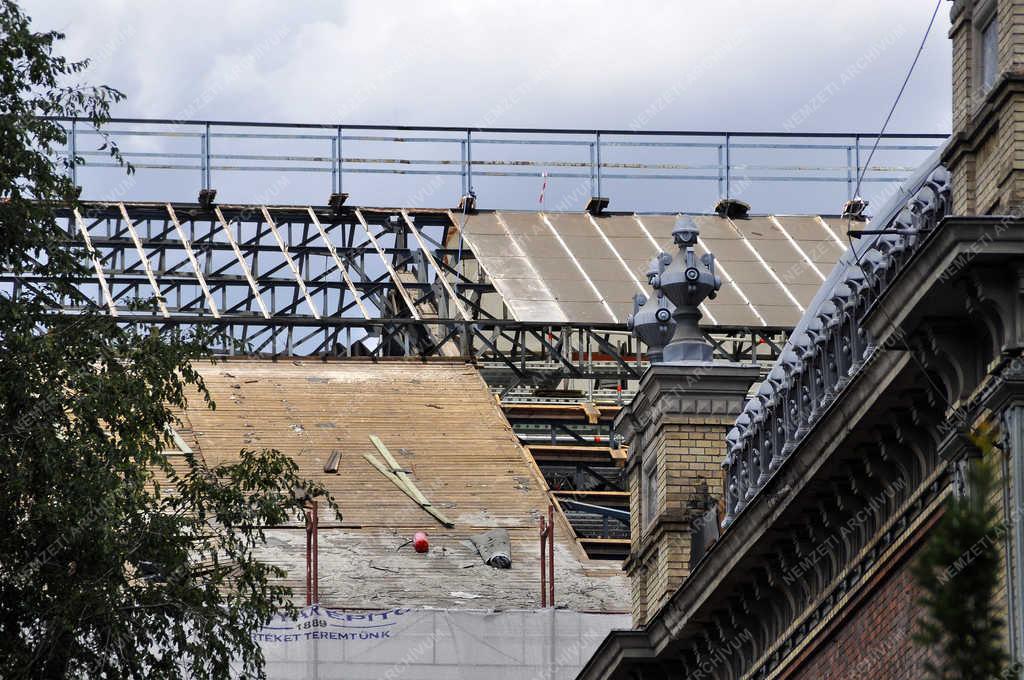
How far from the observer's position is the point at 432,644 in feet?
113

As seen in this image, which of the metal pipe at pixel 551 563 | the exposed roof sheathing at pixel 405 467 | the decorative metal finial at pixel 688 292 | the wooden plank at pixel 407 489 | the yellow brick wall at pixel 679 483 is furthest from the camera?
the wooden plank at pixel 407 489

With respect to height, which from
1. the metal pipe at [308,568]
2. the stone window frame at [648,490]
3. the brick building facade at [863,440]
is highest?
the metal pipe at [308,568]

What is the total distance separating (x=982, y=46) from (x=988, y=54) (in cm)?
16

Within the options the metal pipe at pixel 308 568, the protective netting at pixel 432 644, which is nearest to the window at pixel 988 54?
the protective netting at pixel 432 644

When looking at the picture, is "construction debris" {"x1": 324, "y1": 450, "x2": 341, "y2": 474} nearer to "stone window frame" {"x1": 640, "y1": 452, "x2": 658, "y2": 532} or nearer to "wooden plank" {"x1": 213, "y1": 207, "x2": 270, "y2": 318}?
"wooden plank" {"x1": 213, "y1": 207, "x2": 270, "y2": 318}

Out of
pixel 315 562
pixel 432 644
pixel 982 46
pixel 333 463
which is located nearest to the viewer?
pixel 982 46

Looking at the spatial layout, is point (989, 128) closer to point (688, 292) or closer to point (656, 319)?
point (688, 292)

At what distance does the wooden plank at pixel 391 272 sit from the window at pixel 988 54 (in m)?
32.8

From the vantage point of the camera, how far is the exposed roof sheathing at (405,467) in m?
35.8

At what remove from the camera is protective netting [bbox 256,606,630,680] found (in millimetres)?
34094

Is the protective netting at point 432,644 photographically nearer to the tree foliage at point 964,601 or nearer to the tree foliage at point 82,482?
the tree foliage at point 82,482

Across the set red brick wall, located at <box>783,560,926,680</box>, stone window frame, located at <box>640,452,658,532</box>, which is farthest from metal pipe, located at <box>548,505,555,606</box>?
red brick wall, located at <box>783,560,926,680</box>

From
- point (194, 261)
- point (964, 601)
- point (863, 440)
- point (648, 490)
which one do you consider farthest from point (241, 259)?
point (964, 601)

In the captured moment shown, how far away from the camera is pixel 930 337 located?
12883 millimetres
